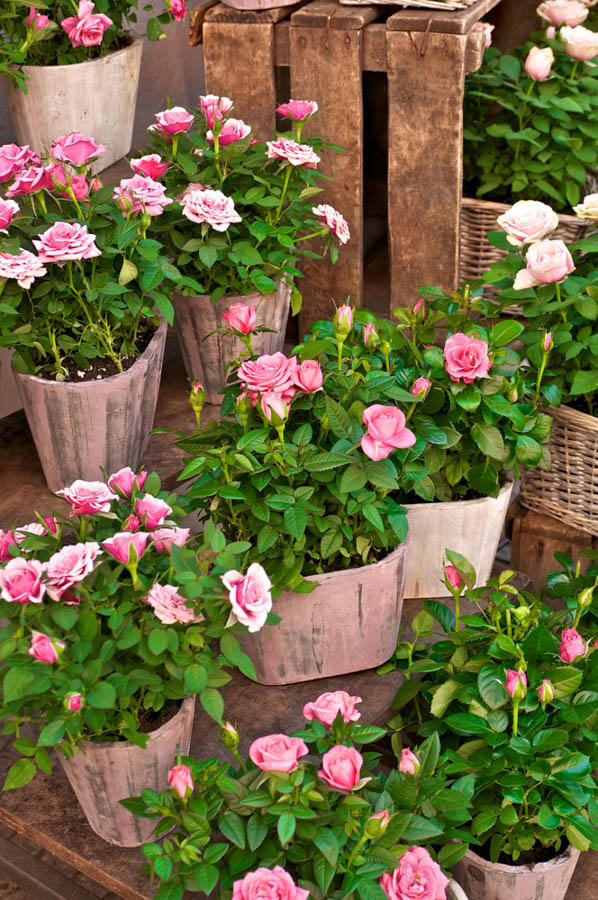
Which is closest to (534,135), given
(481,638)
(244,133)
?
(244,133)

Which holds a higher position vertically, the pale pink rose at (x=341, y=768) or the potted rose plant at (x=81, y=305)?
the potted rose plant at (x=81, y=305)

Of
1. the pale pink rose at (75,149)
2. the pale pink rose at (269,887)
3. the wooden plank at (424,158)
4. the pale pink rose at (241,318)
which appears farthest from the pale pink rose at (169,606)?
the wooden plank at (424,158)

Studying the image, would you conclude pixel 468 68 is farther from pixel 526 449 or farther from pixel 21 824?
pixel 21 824

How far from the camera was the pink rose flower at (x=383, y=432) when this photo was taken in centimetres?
112

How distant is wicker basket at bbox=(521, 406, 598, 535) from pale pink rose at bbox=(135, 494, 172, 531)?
0.79m

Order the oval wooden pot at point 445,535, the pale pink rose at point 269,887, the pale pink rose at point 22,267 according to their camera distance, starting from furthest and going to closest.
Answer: the oval wooden pot at point 445,535 → the pale pink rose at point 22,267 → the pale pink rose at point 269,887

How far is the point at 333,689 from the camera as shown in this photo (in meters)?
1.33

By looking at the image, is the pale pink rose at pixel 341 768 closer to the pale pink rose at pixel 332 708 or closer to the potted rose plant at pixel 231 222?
the pale pink rose at pixel 332 708

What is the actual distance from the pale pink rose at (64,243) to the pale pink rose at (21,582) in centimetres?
49

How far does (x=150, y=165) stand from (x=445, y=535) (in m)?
0.72

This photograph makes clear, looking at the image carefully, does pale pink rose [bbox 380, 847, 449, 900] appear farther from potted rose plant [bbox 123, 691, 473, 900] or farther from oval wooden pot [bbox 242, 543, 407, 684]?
oval wooden pot [bbox 242, 543, 407, 684]

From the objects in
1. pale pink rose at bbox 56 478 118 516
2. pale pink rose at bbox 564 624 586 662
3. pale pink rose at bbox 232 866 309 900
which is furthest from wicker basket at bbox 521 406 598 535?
pale pink rose at bbox 232 866 309 900

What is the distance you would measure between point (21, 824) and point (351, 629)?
18.6 inches

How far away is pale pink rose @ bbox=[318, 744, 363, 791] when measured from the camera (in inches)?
37.7
